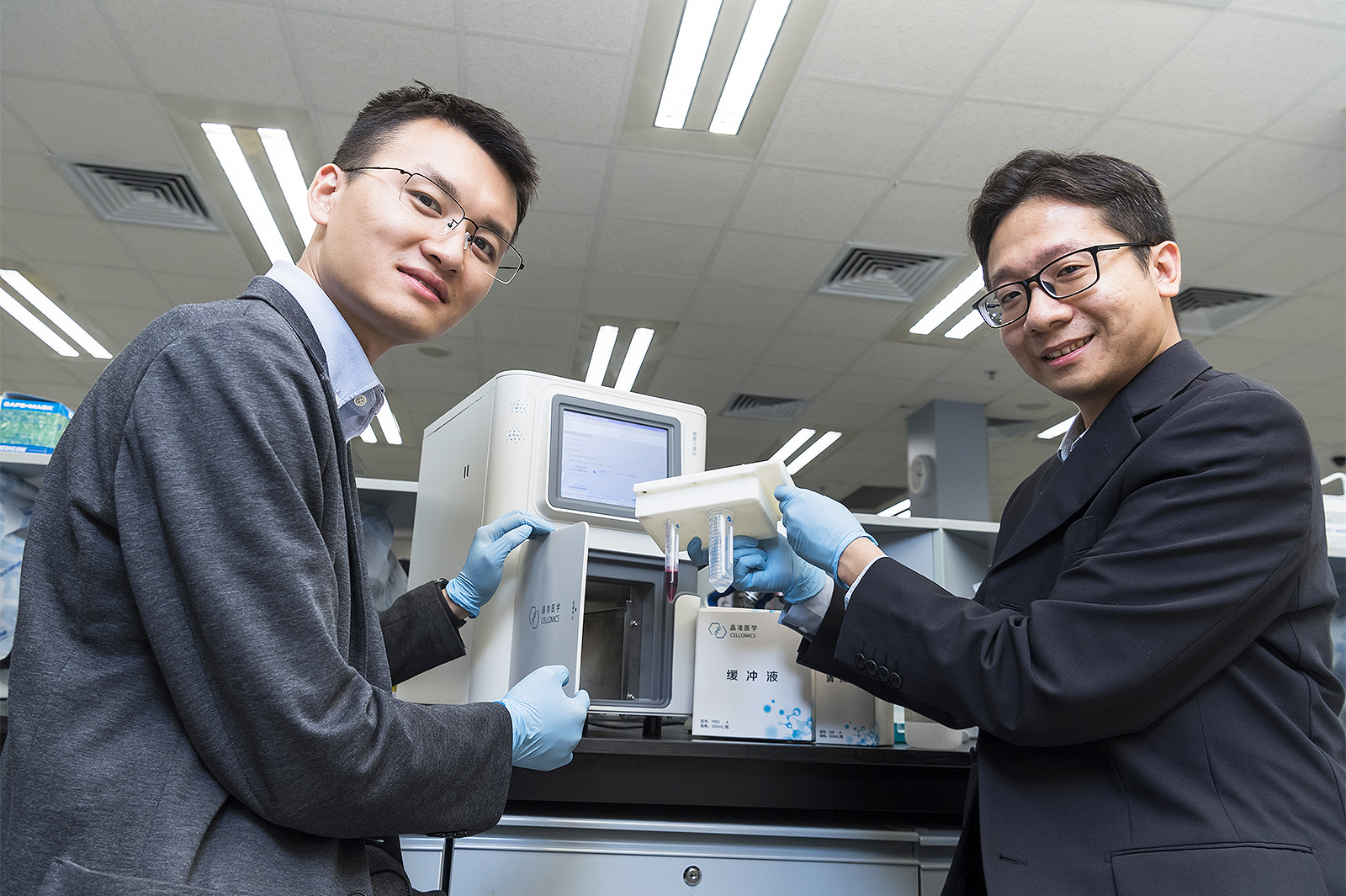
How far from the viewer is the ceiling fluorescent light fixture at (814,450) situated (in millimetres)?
7104

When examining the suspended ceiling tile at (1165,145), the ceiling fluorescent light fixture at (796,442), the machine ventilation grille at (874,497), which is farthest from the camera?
the machine ventilation grille at (874,497)

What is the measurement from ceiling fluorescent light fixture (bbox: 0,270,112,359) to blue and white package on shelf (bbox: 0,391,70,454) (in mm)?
3702

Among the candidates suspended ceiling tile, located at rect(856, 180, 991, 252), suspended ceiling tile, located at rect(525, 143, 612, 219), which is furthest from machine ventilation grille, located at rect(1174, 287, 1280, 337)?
suspended ceiling tile, located at rect(525, 143, 612, 219)

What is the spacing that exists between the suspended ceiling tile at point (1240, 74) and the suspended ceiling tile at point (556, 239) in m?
2.30

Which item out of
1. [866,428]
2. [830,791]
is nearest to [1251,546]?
[830,791]

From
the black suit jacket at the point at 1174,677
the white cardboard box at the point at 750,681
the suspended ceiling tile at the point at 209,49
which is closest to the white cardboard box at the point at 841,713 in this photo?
the white cardboard box at the point at 750,681

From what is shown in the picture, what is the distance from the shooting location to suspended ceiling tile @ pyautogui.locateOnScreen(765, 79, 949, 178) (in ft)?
10.4

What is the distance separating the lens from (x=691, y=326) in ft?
16.8

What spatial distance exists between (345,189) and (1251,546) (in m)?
1.08

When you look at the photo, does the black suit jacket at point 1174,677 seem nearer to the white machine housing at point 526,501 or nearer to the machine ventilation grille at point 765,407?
the white machine housing at point 526,501

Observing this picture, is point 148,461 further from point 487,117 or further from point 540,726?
point 487,117

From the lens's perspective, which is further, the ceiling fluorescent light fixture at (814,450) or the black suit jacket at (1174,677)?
the ceiling fluorescent light fixture at (814,450)

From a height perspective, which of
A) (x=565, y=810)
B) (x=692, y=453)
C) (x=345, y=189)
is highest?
(x=345, y=189)

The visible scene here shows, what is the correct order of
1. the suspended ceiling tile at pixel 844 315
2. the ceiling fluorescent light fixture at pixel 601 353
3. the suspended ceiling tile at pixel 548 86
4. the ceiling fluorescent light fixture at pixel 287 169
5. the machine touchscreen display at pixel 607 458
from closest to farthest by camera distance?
the machine touchscreen display at pixel 607 458, the suspended ceiling tile at pixel 548 86, the ceiling fluorescent light fixture at pixel 287 169, the suspended ceiling tile at pixel 844 315, the ceiling fluorescent light fixture at pixel 601 353
